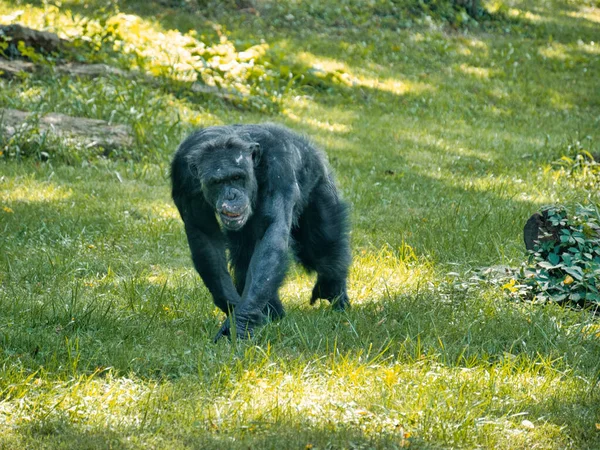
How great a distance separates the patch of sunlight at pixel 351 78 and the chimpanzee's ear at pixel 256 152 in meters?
8.96

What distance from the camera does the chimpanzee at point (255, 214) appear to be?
4.82 meters

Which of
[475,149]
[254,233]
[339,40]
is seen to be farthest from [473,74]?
[254,233]

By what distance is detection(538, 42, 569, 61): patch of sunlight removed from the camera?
56.4 feet

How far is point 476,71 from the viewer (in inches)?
621

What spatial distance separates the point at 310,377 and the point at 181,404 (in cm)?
A: 76

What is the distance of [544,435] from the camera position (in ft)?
12.3

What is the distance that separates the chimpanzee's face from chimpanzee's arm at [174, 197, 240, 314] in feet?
0.78

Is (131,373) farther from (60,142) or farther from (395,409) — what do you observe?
(60,142)

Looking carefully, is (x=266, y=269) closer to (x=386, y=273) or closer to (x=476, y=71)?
(x=386, y=273)

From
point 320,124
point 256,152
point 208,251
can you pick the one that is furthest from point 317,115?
point 208,251

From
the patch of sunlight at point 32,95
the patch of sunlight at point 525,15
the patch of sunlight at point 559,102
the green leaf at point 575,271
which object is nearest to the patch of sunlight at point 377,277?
the green leaf at point 575,271

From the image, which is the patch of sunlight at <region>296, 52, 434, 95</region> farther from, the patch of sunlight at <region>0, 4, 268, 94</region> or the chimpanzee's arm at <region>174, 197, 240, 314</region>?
the chimpanzee's arm at <region>174, 197, 240, 314</region>

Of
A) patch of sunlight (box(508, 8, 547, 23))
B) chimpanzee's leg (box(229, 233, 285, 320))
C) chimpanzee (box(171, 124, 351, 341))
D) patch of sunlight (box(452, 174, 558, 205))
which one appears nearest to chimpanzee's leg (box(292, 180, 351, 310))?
chimpanzee (box(171, 124, 351, 341))

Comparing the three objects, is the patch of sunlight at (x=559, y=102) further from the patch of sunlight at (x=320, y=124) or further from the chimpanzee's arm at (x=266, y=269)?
the chimpanzee's arm at (x=266, y=269)
